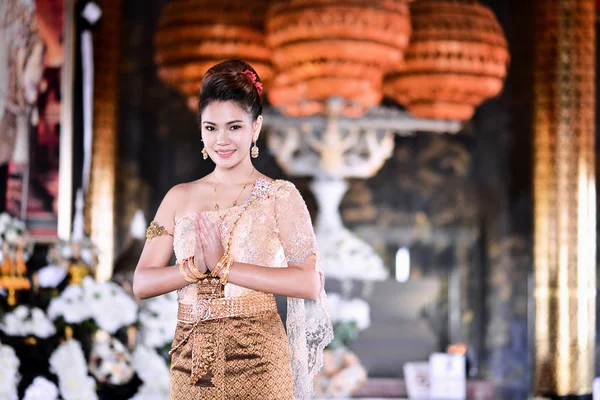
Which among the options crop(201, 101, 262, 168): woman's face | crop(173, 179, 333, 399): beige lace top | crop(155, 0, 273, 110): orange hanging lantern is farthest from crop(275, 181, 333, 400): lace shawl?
crop(155, 0, 273, 110): orange hanging lantern

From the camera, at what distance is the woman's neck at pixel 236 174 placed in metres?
1.87

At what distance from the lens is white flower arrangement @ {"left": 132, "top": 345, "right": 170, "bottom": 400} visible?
2.96m

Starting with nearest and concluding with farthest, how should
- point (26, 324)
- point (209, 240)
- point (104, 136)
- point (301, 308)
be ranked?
1. point (209, 240)
2. point (301, 308)
3. point (26, 324)
4. point (104, 136)

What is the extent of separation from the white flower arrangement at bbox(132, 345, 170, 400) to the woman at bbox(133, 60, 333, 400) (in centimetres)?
115

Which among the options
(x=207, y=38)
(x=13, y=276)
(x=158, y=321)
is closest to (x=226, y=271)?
(x=158, y=321)

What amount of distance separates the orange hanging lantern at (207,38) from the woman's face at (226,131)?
262cm

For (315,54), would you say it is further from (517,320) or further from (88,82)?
(517,320)

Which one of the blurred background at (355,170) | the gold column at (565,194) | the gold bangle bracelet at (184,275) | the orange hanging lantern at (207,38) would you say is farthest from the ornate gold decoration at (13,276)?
the gold column at (565,194)

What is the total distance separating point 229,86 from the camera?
181 centimetres

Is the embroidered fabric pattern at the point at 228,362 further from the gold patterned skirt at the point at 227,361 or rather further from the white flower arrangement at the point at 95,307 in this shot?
the white flower arrangement at the point at 95,307

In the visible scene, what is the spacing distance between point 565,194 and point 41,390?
11.3 feet

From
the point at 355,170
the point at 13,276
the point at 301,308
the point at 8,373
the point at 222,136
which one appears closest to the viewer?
the point at 222,136

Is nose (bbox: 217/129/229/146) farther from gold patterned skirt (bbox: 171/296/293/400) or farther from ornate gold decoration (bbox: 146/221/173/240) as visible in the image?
gold patterned skirt (bbox: 171/296/293/400)

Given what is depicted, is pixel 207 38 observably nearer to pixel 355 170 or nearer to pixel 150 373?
pixel 355 170
